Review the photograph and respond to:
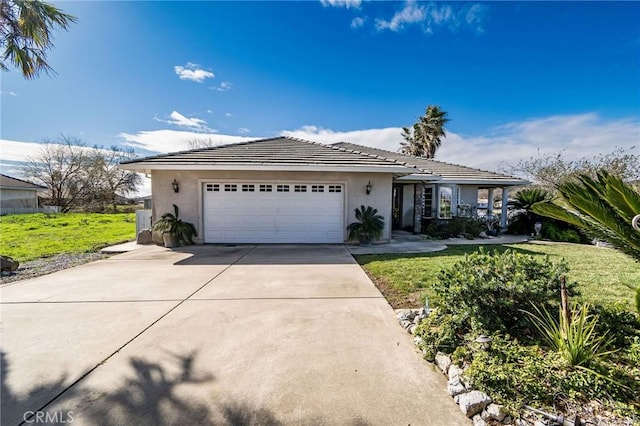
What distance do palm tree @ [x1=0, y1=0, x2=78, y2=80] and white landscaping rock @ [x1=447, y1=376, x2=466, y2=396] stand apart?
37.4ft

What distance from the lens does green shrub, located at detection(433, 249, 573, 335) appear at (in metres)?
3.12

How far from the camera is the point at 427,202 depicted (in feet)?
46.6

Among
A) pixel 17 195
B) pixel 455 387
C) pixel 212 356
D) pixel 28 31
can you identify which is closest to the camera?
pixel 455 387

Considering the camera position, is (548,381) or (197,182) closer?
(548,381)

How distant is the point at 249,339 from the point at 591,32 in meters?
14.6

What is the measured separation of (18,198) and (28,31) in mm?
33849

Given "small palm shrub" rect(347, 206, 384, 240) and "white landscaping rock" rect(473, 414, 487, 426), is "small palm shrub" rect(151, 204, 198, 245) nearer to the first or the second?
"small palm shrub" rect(347, 206, 384, 240)

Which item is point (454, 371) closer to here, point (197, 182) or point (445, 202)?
point (197, 182)

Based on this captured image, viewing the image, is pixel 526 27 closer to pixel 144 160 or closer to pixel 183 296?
pixel 183 296

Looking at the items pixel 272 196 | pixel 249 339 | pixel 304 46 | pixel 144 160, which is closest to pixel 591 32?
pixel 304 46

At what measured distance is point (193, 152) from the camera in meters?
10.7
